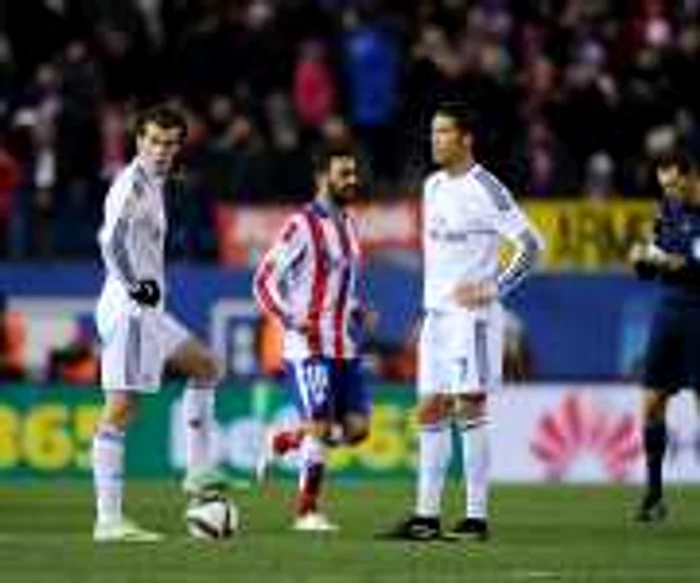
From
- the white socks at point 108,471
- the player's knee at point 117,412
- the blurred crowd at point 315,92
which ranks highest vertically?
the blurred crowd at point 315,92

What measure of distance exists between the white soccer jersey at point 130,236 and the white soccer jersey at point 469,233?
57.8 inches

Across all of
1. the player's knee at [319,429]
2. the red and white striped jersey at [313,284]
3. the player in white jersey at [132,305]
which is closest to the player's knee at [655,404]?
the red and white striped jersey at [313,284]

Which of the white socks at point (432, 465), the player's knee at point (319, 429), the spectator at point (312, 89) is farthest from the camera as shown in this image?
the spectator at point (312, 89)

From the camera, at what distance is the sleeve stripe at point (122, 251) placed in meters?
15.7

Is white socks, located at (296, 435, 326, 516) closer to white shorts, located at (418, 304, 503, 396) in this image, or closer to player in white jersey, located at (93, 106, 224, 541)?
white shorts, located at (418, 304, 503, 396)

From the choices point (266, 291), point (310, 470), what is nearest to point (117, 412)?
point (310, 470)

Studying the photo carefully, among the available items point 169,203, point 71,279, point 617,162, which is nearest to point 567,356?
point 617,162

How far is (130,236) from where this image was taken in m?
15.7

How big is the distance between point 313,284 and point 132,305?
61.6 inches

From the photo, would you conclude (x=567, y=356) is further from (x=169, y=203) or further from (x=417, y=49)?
(x=169, y=203)

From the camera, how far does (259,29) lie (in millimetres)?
28000

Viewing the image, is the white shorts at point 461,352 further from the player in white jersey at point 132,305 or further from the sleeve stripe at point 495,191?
the player in white jersey at point 132,305

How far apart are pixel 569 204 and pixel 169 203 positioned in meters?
10.3

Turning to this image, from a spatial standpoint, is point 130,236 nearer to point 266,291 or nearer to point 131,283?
point 131,283
